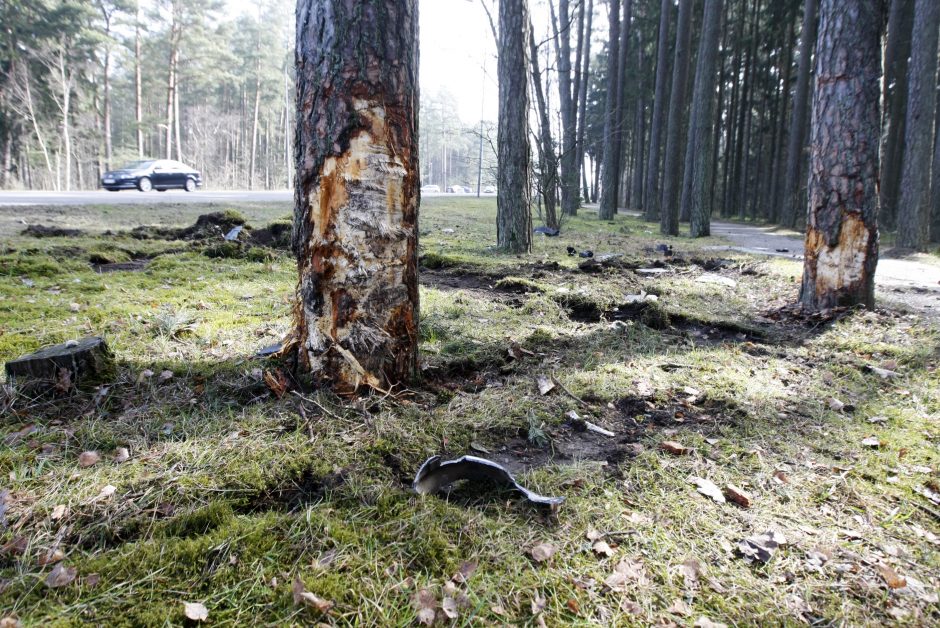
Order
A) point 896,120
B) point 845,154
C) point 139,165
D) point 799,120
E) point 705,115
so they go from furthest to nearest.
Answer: point 139,165 < point 799,120 < point 896,120 < point 705,115 < point 845,154

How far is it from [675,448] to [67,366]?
2.97 metres

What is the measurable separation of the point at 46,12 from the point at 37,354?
110 feet

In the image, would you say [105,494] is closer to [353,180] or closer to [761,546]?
[353,180]

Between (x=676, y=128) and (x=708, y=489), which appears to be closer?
(x=708, y=489)

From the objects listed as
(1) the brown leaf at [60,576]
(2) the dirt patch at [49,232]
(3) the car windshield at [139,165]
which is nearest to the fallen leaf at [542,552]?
(1) the brown leaf at [60,576]

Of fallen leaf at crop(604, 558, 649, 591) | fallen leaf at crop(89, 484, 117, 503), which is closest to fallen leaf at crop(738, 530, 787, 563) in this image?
fallen leaf at crop(604, 558, 649, 591)

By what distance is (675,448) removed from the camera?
239 centimetres

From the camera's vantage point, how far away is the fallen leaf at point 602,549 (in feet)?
5.68

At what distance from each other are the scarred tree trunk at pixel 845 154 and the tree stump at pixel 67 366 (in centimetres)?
545

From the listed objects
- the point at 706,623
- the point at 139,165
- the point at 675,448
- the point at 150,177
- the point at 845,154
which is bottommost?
the point at 706,623

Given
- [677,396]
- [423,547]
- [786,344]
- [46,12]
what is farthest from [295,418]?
[46,12]

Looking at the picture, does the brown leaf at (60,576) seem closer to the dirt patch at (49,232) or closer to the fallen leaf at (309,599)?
the fallen leaf at (309,599)

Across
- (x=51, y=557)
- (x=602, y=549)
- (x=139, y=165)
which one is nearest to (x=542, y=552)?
(x=602, y=549)

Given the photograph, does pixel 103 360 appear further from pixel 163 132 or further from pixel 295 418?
pixel 163 132
